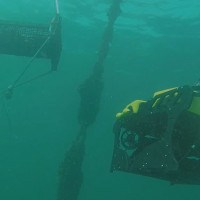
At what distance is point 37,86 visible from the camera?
5038cm

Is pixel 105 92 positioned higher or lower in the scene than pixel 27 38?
higher

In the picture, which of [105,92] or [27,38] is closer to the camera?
[27,38]

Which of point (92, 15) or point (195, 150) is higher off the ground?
point (92, 15)

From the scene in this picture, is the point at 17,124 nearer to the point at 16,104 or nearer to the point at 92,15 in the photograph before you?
the point at 16,104

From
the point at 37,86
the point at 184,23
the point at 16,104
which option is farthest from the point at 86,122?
the point at 16,104

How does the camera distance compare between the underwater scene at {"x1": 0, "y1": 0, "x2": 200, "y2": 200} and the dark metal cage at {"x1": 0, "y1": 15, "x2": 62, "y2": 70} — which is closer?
the underwater scene at {"x1": 0, "y1": 0, "x2": 200, "y2": 200}

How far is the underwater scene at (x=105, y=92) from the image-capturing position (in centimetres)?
383

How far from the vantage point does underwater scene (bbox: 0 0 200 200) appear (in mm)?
3830

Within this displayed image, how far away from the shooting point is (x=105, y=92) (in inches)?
1690

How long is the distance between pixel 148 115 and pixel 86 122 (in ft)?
33.4

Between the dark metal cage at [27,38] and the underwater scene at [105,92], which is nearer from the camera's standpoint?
the underwater scene at [105,92]

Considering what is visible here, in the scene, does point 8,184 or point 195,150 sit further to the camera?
point 8,184

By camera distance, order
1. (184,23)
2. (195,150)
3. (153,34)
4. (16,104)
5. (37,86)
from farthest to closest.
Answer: (16,104) → (37,86) → (153,34) → (184,23) → (195,150)

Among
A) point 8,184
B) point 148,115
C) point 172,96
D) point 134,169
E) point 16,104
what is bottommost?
point 8,184
